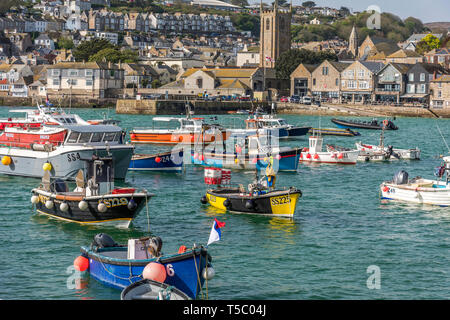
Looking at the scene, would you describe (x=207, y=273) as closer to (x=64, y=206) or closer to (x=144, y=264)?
(x=144, y=264)

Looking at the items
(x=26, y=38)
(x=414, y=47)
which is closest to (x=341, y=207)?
(x=414, y=47)

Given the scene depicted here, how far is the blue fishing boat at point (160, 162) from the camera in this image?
41.8 metres

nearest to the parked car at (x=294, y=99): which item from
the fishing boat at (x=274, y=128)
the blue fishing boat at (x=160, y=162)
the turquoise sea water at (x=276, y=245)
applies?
the fishing boat at (x=274, y=128)

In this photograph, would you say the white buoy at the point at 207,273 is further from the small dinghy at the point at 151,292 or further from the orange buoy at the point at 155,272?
the small dinghy at the point at 151,292

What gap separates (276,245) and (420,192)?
34.0 ft

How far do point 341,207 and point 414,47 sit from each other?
135m

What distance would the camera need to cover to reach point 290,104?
110812mm

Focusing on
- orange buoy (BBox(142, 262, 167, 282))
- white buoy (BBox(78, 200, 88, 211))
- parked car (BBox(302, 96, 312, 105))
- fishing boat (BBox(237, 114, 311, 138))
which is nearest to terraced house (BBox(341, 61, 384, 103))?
parked car (BBox(302, 96, 312, 105))

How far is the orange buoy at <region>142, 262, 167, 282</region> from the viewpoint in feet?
55.3

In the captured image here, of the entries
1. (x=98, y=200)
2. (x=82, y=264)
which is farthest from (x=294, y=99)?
(x=82, y=264)

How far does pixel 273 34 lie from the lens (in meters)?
141

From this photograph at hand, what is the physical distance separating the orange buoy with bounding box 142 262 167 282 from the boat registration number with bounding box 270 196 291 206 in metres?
10.8

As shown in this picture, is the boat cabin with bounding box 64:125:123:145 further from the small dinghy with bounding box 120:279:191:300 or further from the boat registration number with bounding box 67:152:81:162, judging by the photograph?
the small dinghy with bounding box 120:279:191:300
